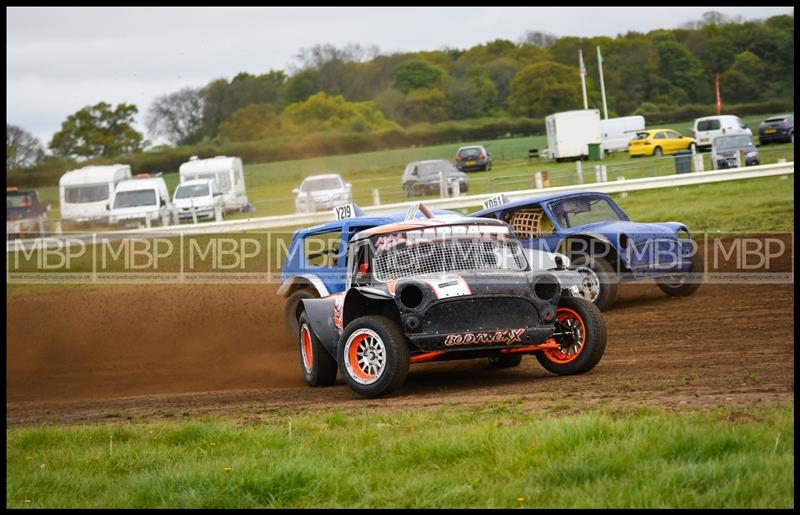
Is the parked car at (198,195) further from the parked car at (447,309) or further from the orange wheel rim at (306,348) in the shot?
the parked car at (447,309)

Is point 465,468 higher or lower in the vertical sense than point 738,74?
lower

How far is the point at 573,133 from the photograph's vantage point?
158ft

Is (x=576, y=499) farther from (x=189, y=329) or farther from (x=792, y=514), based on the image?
(x=189, y=329)

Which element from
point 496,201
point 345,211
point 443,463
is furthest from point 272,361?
point 443,463

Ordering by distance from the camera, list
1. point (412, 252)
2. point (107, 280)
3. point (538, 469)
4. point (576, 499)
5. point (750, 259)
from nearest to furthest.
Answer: point (576, 499) → point (538, 469) → point (412, 252) → point (750, 259) → point (107, 280)

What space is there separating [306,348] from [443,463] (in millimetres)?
5007

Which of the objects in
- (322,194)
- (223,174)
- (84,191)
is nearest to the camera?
(322,194)

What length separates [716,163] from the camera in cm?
3142

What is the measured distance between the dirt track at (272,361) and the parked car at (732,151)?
49.3ft

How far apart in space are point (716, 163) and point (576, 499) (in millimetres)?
27070

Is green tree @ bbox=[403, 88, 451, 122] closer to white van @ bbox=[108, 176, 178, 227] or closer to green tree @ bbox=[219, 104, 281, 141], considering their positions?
green tree @ bbox=[219, 104, 281, 141]

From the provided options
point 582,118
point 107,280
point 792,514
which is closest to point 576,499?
point 792,514

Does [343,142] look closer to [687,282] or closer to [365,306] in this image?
[687,282]

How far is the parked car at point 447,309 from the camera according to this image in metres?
9.55
